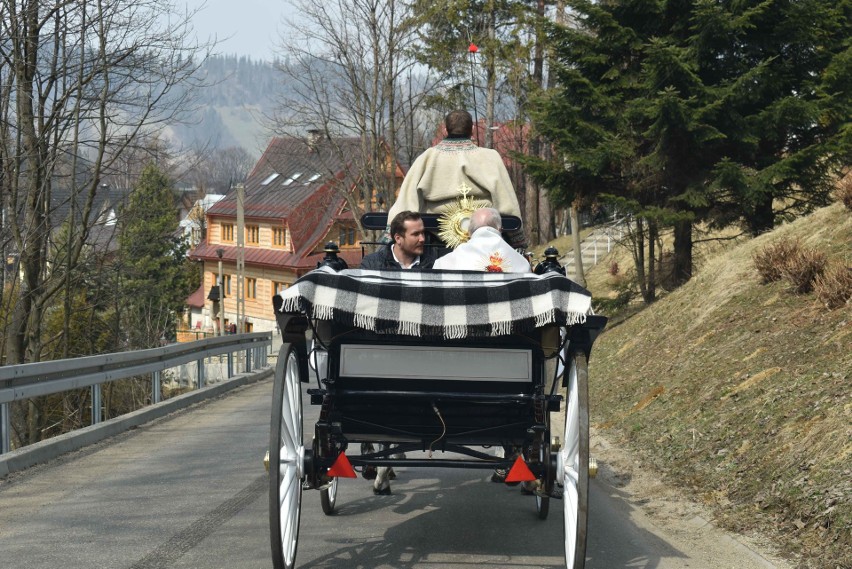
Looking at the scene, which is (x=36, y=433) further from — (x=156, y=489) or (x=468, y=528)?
(x=468, y=528)

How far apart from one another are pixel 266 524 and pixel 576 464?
2481 millimetres

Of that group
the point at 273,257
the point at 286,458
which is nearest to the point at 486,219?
the point at 286,458

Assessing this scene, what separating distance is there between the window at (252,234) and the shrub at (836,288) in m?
65.7

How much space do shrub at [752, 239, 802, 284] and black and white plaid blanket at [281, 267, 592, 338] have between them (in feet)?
26.4

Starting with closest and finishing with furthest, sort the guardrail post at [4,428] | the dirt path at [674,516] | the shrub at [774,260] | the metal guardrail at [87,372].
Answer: the dirt path at [674,516] → the guardrail post at [4,428] → the metal guardrail at [87,372] → the shrub at [774,260]

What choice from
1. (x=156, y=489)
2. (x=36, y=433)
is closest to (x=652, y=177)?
(x=36, y=433)

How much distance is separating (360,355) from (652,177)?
14563 mm

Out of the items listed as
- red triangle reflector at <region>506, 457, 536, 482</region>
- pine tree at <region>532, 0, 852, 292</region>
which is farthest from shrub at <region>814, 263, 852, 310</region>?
pine tree at <region>532, 0, 852, 292</region>

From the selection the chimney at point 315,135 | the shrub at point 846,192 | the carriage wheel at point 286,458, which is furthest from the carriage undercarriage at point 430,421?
the chimney at point 315,135

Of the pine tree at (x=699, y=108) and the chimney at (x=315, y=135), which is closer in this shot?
the pine tree at (x=699, y=108)

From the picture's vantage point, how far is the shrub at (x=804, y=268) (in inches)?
449

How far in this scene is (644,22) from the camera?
1919 centimetres

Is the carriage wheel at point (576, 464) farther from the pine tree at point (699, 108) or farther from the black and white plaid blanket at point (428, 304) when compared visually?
the pine tree at point (699, 108)

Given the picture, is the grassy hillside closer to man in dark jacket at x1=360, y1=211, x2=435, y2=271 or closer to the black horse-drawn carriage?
the black horse-drawn carriage
